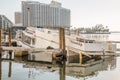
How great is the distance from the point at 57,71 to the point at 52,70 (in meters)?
0.76

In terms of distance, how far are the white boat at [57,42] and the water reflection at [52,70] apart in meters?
2.03

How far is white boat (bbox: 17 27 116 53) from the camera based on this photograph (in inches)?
1099

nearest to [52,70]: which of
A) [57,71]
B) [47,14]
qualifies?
[57,71]

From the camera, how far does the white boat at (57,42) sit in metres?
27.9

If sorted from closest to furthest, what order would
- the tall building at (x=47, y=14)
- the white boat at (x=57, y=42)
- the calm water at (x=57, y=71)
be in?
1. the calm water at (x=57, y=71)
2. the white boat at (x=57, y=42)
3. the tall building at (x=47, y=14)

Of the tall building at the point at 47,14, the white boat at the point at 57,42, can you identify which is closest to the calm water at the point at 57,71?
the white boat at the point at 57,42

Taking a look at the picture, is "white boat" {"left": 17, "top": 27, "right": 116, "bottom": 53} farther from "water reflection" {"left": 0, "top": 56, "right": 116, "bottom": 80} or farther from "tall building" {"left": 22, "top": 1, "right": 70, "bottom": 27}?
"tall building" {"left": 22, "top": 1, "right": 70, "bottom": 27}

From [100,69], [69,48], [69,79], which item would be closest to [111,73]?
[100,69]

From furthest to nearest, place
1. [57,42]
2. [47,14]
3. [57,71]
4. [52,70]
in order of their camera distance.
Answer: [47,14] → [57,42] → [52,70] → [57,71]

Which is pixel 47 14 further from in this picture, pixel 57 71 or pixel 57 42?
pixel 57 71

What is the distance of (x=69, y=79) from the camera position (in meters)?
18.9

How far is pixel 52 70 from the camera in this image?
22453mm

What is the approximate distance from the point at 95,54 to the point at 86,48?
113 cm

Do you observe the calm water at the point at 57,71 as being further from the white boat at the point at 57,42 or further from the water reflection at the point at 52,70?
the white boat at the point at 57,42
